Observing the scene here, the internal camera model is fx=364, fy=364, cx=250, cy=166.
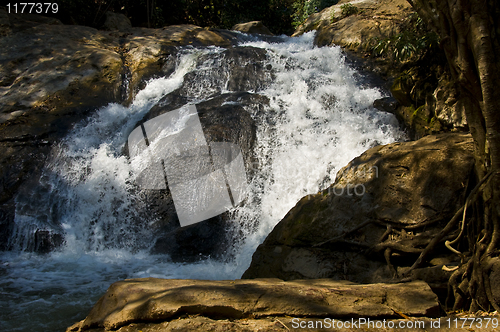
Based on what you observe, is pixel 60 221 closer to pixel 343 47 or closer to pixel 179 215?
pixel 179 215

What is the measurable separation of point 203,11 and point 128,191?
1398 centimetres

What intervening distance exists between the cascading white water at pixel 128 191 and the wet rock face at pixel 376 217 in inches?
59.6

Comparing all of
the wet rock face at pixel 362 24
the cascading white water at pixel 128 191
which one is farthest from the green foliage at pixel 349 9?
the cascading white water at pixel 128 191

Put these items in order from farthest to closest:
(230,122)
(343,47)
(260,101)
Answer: (343,47) < (260,101) < (230,122)

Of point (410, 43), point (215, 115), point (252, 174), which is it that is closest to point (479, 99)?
point (410, 43)

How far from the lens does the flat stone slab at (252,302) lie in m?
2.12

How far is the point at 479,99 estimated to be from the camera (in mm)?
2826

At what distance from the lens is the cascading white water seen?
5.27 meters

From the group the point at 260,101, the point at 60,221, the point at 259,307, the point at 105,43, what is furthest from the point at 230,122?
the point at 105,43

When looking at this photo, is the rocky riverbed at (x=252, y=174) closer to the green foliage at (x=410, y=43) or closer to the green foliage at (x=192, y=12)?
the green foliage at (x=410, y=43)

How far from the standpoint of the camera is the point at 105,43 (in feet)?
36.5

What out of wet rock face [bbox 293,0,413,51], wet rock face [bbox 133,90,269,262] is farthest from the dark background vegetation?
wet rock face [bbox 133,90,269,262]

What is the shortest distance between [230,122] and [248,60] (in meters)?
3.09

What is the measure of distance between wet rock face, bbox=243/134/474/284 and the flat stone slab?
0.95 meters
